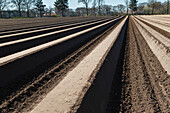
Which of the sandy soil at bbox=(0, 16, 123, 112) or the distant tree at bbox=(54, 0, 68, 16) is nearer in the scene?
the sandy soil at bbox=(0, 16, 123, 112)

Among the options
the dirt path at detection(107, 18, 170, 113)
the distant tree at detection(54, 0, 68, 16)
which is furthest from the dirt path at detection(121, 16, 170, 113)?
the distant tree at detection(54, 0, 68, 16)

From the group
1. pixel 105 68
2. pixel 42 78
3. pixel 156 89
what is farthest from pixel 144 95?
pixel 42 78

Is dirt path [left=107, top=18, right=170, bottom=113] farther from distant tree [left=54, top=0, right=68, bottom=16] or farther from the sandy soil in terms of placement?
distant tree [left=54, top=0, right=68, bottom=16]

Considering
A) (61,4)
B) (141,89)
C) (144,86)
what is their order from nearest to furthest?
(141,89), (144,86), (61,4)

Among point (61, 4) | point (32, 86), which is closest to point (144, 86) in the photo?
point (32, 86)

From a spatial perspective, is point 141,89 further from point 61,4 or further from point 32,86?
point 61,4

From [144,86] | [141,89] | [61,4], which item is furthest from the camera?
[61,4]

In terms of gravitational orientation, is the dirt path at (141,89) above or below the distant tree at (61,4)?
below

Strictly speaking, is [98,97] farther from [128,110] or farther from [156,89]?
[156,89]

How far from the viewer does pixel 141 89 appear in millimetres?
2943

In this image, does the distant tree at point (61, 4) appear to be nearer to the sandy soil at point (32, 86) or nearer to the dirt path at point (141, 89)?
the sandy soil at point (32, 86)

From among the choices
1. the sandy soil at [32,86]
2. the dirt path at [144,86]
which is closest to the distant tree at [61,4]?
the sandy soil at [32,86]

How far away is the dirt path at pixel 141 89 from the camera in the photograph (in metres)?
2.41

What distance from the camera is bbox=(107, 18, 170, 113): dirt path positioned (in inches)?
95.0
